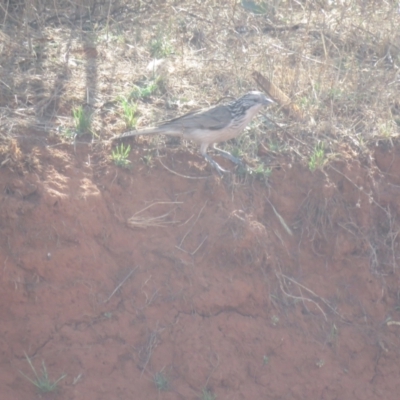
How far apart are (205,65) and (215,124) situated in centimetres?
156

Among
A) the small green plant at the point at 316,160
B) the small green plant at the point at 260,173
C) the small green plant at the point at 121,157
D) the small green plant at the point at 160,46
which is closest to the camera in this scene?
the small green plant at the point at 121,157

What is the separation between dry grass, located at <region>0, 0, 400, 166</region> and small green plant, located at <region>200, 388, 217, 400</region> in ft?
7.62

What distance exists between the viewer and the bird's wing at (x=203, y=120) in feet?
22.6

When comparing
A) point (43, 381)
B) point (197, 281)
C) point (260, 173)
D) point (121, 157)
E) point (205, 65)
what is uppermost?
point (205, 65)

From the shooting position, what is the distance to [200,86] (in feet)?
26.3

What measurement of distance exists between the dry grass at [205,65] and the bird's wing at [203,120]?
453 mm

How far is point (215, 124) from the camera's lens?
22.8 ft

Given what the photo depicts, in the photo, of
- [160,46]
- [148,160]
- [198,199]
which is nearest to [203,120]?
[148,160]

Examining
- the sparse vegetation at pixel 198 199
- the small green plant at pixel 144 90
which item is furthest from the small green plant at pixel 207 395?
the small green plant at pixel 144 90

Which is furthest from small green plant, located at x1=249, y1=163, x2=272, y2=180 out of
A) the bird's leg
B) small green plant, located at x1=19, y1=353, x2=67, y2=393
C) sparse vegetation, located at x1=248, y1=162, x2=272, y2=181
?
small green plant, located at x1=19, y1=353, x2=67, y2=393

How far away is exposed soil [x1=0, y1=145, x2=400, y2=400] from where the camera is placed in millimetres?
5949

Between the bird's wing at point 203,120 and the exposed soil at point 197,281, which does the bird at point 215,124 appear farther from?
the exposed soil at point 197,281

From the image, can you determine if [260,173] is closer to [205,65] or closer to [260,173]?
[260,173]

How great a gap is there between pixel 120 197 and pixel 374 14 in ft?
14.5
